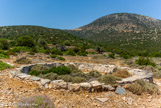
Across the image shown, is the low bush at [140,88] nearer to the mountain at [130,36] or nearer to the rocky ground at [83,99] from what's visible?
the rocky ground at [83,99]

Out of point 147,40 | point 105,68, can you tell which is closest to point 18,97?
point 105,68

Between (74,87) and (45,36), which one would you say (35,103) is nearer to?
(74,87)

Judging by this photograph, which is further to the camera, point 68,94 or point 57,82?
point 57,82

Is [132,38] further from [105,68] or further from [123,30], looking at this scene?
[105,68]

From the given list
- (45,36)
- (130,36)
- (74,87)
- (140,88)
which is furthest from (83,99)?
(130,36)

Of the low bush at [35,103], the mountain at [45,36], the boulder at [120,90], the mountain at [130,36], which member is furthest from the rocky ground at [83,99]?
the mountain at [130,36]

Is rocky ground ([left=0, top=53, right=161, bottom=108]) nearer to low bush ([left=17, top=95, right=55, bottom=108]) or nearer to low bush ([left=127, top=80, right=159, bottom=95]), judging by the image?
low bush ([left=127, top=80, right=159, bottom=95])

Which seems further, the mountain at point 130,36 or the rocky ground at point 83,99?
the mountain at point 130,36

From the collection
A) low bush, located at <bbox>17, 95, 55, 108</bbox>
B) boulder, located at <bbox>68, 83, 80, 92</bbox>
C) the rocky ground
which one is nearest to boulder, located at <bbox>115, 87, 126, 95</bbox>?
the rocky ground

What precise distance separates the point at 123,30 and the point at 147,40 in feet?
49.3

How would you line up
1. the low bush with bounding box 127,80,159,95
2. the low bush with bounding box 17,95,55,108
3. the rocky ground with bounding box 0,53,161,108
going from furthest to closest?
1. the low bush with bounding box 127,80,159,95
2. the rocky ground with bounding box 0,53,161,108
3. the low bush with bounding box 17,95,55,108

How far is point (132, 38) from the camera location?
156 feet

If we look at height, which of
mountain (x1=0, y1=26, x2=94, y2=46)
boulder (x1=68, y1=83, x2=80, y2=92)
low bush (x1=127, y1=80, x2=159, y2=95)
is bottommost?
low bush (x1=127, y1=80, x2=159, y2=95)

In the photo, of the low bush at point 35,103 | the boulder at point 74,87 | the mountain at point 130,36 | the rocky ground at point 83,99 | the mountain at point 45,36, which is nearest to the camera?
the low bush at point 35,103
